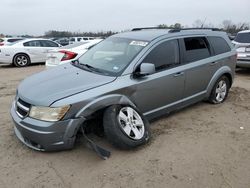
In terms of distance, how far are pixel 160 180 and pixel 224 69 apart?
133 inches

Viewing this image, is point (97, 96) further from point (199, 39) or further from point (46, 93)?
point (199, 39)

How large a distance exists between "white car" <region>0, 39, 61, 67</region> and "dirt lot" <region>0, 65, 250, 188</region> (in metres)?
9.21

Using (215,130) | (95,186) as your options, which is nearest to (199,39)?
(215,130)

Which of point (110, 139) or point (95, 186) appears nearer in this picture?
point (95, 186)

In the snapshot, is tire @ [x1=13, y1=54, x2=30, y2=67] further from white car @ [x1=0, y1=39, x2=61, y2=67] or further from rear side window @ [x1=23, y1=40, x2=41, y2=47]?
rear side window @ [x1=23, y1=40, x2=41, y2=47]

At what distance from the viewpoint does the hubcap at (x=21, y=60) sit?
1317 centimetres

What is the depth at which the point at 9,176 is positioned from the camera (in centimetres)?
320

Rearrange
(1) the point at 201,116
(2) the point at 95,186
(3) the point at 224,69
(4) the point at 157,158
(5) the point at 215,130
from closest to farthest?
(2) the point at 95,186
(4) the point at 157,158
(5) the point at 215,130
(1) the point at 201,116
(3) the point at 224,69

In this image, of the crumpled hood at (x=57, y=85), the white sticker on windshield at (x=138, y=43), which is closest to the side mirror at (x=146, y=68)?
the crumpled hood at (x=57, y=85)

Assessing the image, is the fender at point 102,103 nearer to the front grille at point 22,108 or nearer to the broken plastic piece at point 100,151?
the broken plastic piece at point 100,151

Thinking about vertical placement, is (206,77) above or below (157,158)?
above

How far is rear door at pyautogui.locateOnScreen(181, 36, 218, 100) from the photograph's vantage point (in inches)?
189

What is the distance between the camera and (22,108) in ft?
12.0

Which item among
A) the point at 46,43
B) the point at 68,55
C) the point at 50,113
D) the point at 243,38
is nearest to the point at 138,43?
the point at 50,113
